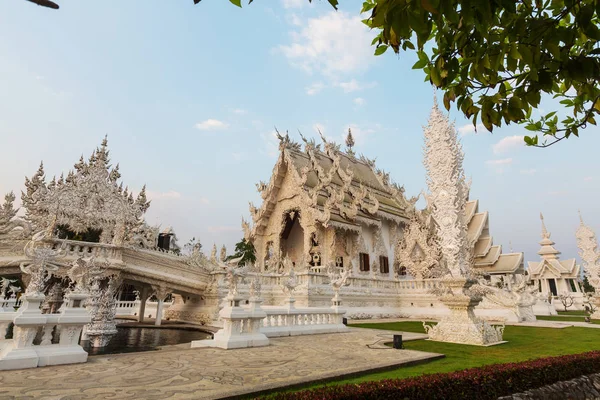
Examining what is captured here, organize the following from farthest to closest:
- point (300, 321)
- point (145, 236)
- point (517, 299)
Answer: point (145, 236) → point (517, 299) → point (300, 321)

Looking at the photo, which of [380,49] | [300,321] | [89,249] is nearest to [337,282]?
[300,321]

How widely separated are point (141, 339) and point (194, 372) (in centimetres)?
590

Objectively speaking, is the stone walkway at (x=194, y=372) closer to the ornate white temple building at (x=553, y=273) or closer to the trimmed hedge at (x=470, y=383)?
the trimmed hedge at (x=470, y=383)

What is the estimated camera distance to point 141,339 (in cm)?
916

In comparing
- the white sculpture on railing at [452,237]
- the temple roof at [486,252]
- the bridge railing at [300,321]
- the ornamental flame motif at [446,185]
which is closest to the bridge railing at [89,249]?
the bridge railing at [300,321]

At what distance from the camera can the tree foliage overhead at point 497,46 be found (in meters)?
1.75

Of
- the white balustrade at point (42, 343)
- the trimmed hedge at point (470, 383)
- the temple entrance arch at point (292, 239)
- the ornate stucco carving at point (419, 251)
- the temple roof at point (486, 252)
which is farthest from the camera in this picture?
the temple roof at point (486, 252)

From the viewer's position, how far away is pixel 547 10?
254 centimetres

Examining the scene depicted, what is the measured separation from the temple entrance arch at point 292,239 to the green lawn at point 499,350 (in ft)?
43.3

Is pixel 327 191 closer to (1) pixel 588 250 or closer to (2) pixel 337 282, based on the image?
(2) pixel 337 282

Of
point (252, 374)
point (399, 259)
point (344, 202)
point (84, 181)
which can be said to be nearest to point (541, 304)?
point (399, 259)

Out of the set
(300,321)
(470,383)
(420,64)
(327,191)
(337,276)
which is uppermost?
(327,191)

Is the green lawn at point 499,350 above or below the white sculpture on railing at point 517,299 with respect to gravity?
below

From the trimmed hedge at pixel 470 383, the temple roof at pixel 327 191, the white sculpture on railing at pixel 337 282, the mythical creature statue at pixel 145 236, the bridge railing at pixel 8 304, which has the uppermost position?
the temple roof at pixel 327 191
